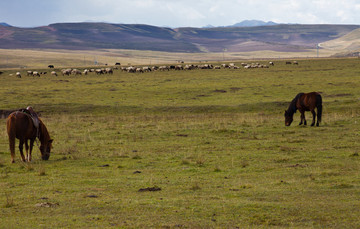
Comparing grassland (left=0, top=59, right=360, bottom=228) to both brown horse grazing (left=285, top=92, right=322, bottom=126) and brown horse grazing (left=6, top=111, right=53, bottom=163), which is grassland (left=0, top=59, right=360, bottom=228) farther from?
brown horse grazing (left=6, top=111, right=53, bottom=163)

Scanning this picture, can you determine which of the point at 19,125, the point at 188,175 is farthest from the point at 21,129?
the point at 188,175

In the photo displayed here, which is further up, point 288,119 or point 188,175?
point 288,119

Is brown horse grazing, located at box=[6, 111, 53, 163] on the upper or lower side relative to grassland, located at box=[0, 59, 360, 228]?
upper


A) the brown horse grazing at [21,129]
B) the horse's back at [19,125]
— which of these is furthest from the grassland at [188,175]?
the horse's back at [19,125]

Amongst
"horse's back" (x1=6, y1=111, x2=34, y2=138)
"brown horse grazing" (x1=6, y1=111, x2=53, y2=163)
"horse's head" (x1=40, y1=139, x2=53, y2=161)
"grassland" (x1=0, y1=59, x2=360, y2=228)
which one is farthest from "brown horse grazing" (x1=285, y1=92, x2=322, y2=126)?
"horse's back" (x1=6, y1=111, x2=34, y2=138)

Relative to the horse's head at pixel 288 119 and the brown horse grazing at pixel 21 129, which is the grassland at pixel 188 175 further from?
the brown horse grazing at pixel 21 129

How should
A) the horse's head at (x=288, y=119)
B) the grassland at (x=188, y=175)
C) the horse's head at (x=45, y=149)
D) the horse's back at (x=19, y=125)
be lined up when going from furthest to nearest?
1. the horse's head at (x=288, y=119)
2. the horse's head at (x=45, y=149)
3. the horse's back at (x=19, y=125)
4. the grassland at (x=188, y=175)

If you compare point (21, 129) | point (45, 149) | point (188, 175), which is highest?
point (21, 129)

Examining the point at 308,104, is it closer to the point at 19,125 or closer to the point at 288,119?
the point at 288,119

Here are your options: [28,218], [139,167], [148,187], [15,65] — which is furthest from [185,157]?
[15,65]

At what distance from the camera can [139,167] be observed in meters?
14.6

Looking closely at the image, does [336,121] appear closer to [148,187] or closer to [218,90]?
[148,187]

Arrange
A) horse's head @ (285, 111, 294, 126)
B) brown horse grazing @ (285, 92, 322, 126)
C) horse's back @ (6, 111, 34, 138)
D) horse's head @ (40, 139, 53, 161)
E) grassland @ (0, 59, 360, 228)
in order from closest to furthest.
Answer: grassland @ (0, 59, 360, 228) → horse's back @ (6, 111, 34, 138) → horse's head @ (40, 139, 53, 161) → brown horse grazing @ (285, 92, 322, 126) → horse's head @ (285, 111, 294, 126)

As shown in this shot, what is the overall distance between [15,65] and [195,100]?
85211mm
